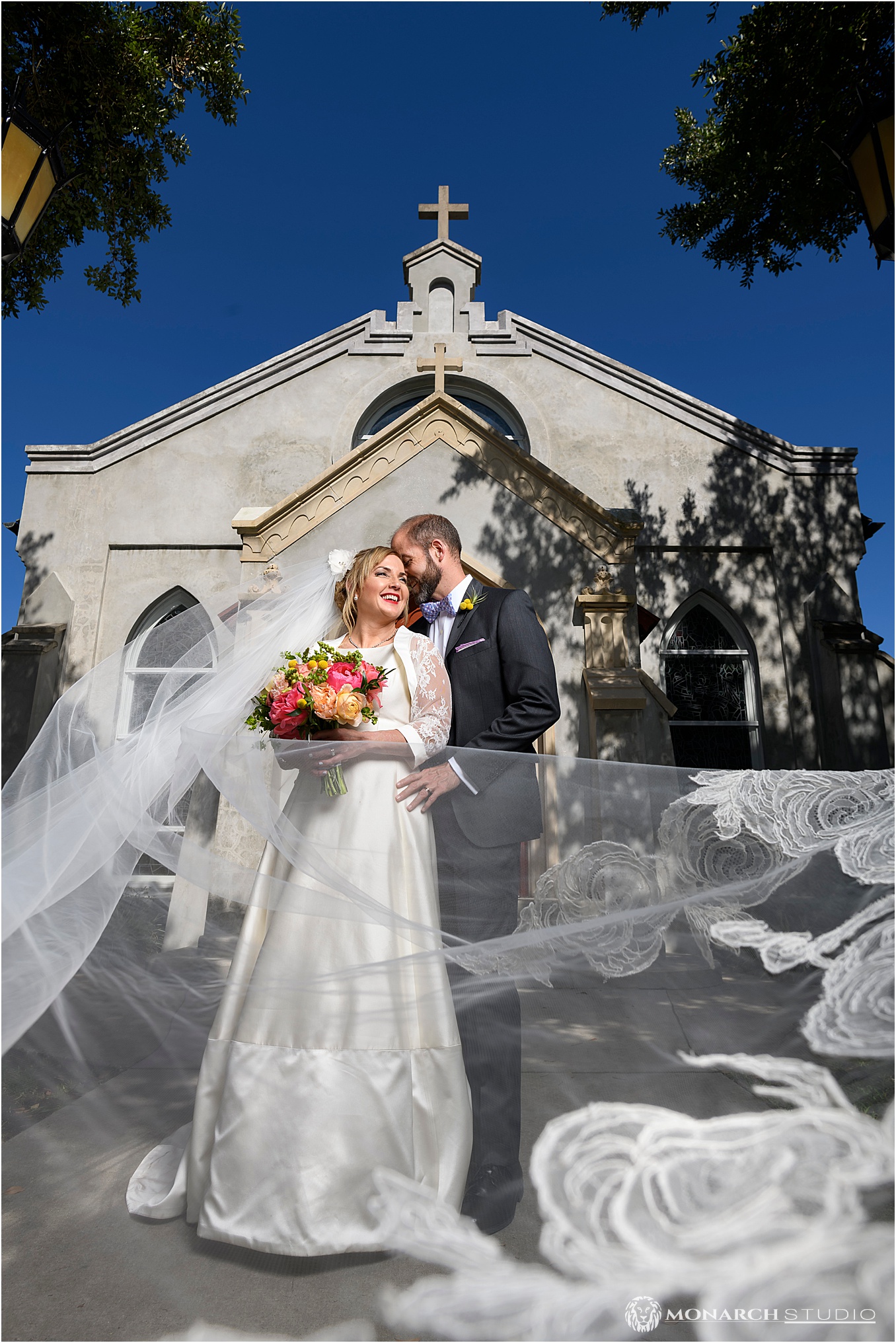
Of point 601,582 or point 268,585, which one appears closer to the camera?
point 268,585

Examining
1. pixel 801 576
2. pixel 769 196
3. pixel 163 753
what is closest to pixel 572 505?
pixel 769 196

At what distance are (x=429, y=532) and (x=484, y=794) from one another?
1.44m

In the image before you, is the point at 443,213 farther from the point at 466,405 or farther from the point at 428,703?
the point at 428,703

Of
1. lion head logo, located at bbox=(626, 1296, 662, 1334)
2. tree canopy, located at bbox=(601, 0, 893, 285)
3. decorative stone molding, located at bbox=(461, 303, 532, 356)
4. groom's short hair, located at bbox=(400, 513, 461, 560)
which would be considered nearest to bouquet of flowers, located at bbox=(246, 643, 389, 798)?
groom's short hair, located at bbox=(400, 513, 461, 560)

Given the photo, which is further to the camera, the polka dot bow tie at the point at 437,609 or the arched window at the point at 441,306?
the arched window at the point at 441,306

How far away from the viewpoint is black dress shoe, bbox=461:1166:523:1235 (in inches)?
95.8

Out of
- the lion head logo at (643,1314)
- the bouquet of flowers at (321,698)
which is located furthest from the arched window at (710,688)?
the lion head logo at (643,1314)

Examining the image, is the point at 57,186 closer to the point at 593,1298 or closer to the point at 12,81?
the point at 12,81

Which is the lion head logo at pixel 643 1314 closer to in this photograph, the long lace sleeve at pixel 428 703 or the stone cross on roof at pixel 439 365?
the long lace sleeve at pixel 428 703

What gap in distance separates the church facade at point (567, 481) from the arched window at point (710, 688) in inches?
1.3

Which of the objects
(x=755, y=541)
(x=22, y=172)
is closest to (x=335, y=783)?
(x=22, y=172)

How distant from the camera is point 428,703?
10.5ft

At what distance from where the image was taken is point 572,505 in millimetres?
8867

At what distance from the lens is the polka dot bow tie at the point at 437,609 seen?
12.3 feet
